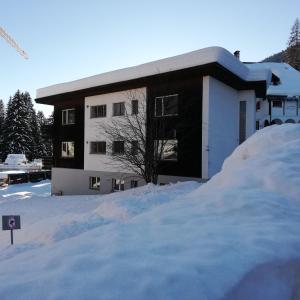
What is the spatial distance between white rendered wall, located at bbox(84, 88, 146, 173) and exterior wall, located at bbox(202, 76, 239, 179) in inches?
190

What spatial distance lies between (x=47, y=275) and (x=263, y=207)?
3498 mm

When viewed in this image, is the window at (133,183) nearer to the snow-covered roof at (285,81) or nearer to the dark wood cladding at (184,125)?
the dark wood cladding at (184,125)

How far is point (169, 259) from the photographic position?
3.47 meters

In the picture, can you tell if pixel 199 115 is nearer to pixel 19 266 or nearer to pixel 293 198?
pixel 293 198

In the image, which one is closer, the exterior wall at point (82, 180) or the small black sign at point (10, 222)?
the small black sign at point (10, 222)

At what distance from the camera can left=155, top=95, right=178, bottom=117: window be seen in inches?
818

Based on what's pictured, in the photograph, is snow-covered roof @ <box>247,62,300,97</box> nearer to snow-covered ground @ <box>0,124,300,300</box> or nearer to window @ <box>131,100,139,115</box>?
window @ <box>131,100,139,115</box>

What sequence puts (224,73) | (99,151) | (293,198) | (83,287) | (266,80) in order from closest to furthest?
(83,287), (293,198), (224,73), (266,80), (99,151)

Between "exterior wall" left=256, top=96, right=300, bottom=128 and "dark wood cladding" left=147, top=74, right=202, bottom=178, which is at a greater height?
"exterior wall" left=256, top=96, right=300, bottom=128

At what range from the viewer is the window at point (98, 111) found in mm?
25136

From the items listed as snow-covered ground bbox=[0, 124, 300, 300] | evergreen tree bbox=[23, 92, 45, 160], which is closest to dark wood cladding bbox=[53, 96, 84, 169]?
snow-covered ground bbox=[0, 124, 300, 300]

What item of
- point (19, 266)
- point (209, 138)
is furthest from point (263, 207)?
point (209, 138)

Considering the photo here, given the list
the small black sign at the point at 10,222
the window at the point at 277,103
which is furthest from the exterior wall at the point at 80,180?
the window at the point at 277,103

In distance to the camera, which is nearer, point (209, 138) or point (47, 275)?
point (47, 275)
